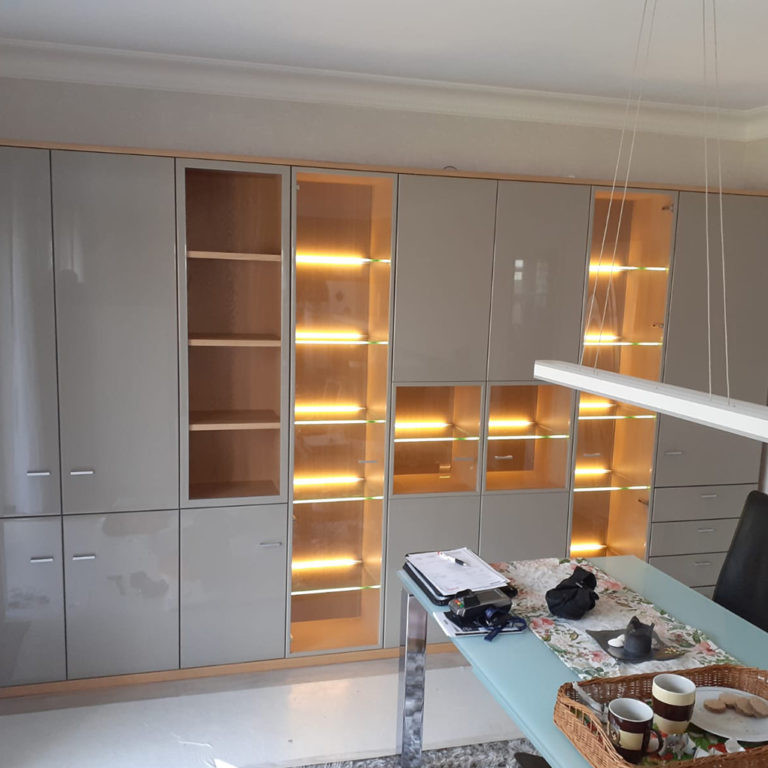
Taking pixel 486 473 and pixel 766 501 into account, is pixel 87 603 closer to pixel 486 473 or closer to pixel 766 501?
pixel 486 473

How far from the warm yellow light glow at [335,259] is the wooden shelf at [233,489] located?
1.03 metres

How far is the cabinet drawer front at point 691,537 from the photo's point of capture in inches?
151

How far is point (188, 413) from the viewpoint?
Answer: 3176mm

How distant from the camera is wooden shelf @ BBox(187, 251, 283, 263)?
316 cm

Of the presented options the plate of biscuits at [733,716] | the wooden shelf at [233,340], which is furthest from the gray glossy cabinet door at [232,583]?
the plate of biscuits at [733,716]

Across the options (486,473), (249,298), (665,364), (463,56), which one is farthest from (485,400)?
(463,56)

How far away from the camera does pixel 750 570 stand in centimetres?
256

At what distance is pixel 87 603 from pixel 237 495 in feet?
2.47

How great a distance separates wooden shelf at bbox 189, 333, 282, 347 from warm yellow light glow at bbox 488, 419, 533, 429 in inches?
44.4

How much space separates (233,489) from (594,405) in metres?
1.84

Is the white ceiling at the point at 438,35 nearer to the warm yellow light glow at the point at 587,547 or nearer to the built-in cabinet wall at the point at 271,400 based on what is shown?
the built-in cabinet wall at the point at 271,400

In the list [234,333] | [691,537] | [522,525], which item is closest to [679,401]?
[522,525]

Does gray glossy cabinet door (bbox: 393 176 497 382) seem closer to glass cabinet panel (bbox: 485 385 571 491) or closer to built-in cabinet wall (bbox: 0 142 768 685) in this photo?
built-in cabinet wall (bbox: 0 142 768 685)

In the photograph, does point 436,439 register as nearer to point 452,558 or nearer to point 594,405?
point 594,405
